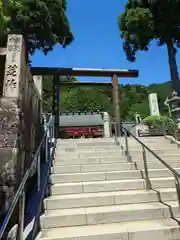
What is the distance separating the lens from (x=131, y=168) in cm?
458

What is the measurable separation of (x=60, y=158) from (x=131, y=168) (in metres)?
1.70

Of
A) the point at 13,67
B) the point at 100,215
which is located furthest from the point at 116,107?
the point at 100,215

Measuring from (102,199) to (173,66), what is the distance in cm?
1188

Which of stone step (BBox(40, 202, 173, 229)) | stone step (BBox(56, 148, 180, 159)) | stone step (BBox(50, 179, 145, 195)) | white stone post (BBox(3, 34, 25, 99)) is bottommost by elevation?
stone step (BBox(40, 202, 173, 229))

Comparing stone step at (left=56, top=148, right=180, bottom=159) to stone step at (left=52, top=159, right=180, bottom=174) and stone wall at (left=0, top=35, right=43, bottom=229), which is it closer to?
stone step at (left=52, top=159, right=180, bottom=174)

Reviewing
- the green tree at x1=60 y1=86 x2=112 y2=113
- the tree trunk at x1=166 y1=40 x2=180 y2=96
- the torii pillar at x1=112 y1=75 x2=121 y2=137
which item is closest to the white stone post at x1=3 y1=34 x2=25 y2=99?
the torii pillar at x1=112 y1=75 x2=121 y2=137

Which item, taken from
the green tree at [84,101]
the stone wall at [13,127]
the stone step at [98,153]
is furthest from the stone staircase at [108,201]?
the green tree at [84,101]

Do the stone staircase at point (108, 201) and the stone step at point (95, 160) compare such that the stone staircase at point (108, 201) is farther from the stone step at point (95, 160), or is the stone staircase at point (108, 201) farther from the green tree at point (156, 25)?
the green tree at point (156, 25)

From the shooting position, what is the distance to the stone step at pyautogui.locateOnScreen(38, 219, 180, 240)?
8.59 feet

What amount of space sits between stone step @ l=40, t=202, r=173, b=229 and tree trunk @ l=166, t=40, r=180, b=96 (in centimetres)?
1075

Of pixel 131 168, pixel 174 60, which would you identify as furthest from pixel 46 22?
pixel 131 168

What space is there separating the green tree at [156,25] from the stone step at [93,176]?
9.83 m

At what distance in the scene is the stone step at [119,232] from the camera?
8.59ft

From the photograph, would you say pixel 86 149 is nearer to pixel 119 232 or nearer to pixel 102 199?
A: pixel 102 199
